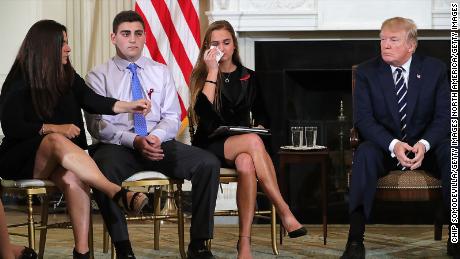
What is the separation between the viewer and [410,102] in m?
4.44

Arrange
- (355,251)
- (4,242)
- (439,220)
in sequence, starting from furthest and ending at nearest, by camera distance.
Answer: (439,220) < (355,251) < (4,242)

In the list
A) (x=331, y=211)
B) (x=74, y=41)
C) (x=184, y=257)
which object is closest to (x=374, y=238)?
(x=331, y=211)

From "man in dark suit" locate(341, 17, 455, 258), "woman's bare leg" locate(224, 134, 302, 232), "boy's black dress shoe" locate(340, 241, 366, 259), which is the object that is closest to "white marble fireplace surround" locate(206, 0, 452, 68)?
"man in dark suit" locate(341, 17, 455, 258)

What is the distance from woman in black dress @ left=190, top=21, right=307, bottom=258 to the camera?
4305 millimetres

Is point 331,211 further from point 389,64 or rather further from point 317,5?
point 389,64

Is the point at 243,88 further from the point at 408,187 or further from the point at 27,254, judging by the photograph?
the point at 27,254

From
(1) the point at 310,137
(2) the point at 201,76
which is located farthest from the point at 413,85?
(2) the point at 201,76

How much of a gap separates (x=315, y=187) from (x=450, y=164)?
2.30 meters

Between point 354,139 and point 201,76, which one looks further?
point 201,76

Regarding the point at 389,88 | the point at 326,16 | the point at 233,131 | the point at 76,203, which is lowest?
the point at 76,203

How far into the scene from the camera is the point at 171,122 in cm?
452

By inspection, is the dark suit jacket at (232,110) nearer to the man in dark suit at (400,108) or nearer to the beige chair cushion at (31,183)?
the man in dark suit at (400,108)

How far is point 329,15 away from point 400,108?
1.76 m

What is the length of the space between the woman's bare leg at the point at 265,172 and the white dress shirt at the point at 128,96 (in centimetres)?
39
